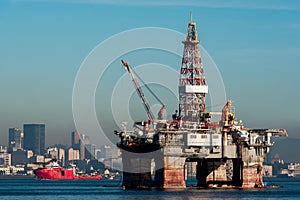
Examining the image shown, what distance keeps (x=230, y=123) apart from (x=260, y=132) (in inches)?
167

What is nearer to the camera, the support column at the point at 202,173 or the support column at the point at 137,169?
the support column at the point at 137,169

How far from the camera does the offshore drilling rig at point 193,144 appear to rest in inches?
4589

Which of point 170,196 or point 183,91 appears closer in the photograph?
point 170,196

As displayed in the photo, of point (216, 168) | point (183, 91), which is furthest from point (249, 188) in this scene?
point (183, 91)

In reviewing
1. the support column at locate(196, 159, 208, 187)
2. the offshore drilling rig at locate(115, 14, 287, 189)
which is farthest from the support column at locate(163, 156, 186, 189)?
the support column at locate(196, 159, 208, 187)

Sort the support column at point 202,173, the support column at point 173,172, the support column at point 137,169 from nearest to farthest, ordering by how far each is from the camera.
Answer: the support column at point 173,172, the support column at point 137,169, the support column at point 202,173

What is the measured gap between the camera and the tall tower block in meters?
127

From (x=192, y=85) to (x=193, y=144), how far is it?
12.9 m

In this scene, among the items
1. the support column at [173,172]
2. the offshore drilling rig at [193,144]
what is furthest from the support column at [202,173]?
the support column at [173,172]

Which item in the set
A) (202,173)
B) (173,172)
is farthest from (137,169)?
(202,173)

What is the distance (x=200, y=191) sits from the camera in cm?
11838

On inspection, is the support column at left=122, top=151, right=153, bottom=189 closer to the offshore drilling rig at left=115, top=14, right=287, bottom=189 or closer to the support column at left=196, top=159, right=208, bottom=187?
the offshore drilling rig at left=115, top=14, right=287, bottom=189

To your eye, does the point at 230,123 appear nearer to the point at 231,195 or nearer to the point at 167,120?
the point at 167,120

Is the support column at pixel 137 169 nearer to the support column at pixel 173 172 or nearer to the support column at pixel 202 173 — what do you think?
the support column at pixel 173 172
